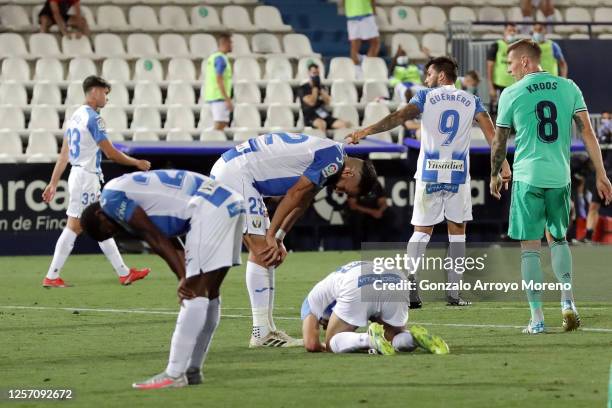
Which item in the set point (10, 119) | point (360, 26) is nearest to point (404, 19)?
point (360, 26)

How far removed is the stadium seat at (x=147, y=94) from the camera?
23328mm

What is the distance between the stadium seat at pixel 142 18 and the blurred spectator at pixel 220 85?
3.34 meters

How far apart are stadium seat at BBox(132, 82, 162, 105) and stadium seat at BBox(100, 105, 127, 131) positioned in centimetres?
62

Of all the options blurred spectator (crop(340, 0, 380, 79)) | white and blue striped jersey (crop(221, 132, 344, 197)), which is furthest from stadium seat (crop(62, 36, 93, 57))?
white and blue striped jersey (crop(221, 132, 344, 197))

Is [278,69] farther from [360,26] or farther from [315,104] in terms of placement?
[315,104]

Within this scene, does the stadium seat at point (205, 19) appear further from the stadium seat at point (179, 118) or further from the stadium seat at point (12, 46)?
the stadium seat at point (12, 46)

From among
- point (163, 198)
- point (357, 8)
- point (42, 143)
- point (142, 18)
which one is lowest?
point (42, 143)

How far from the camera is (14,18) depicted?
24.8 metres

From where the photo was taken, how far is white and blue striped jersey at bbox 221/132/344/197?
9.67m

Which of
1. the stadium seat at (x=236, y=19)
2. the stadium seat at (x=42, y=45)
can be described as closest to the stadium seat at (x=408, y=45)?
the stadium seat at (x=236, y=19)

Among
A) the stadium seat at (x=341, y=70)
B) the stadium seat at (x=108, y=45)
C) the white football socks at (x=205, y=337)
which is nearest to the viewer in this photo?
the white football socks at (x=205, y=337)

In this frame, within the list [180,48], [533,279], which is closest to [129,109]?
[180,48]

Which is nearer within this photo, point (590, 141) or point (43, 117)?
point (590, 141)

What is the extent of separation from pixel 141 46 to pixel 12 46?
225 cm
